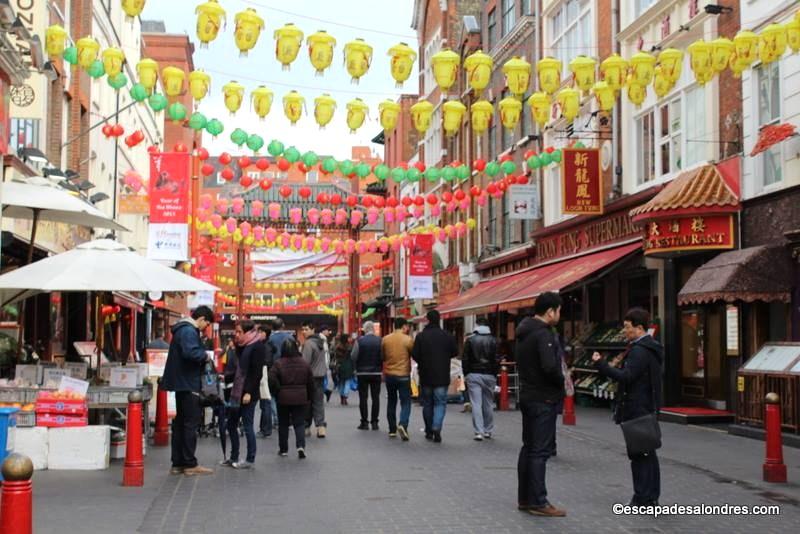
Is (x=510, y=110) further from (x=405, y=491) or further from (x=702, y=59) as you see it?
(x=405, y=491)

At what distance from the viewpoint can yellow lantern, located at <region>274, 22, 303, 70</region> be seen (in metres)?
14.6

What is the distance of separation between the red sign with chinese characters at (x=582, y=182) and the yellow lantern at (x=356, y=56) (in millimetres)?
10475

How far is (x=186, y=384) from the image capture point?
473 inches

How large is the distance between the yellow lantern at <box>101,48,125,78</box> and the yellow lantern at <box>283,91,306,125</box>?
252 centimetres

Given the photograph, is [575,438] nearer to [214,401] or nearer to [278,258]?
[214,401]

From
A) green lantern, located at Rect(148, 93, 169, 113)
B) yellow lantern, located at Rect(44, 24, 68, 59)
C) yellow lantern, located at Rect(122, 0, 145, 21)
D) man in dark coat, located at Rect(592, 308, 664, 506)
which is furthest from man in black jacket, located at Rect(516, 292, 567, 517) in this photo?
green lantern, located at Rect(148, 93, 169, 113)

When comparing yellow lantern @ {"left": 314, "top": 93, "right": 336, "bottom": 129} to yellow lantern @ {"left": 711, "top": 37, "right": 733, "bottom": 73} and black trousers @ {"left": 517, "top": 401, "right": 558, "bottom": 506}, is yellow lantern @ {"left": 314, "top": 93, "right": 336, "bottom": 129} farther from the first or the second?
black trousers @ {"left": 517, "top": 401, "right": 558, "bottom": 506}

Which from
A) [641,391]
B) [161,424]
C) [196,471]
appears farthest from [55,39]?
[641,391]

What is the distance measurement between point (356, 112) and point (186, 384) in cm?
625

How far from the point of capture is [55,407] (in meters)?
12.3

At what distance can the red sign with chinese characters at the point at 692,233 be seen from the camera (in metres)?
18.6

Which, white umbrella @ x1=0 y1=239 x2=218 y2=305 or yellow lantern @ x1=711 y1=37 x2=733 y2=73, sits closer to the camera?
white umbrella @ x1=0 y1=239 x2=218 y2=305

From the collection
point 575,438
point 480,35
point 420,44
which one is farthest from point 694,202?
point 420,44

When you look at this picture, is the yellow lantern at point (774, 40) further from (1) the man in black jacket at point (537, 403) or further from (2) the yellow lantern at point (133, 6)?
(2) the yellow lantern at point (133, 6)
